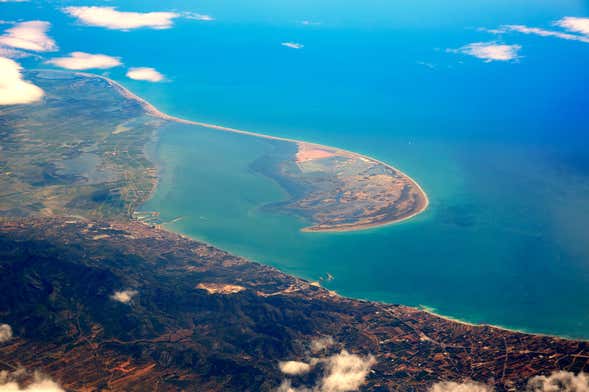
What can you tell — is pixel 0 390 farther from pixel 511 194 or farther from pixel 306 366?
pixel 511 194

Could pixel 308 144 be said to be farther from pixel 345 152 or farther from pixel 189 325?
pixel 189 325

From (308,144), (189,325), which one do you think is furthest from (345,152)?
(189,325)

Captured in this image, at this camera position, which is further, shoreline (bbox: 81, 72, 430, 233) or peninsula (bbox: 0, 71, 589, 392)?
shoreline (bbox: 81, 72, 430, 233)

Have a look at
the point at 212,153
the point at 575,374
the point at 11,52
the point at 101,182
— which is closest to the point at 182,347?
the point at 575,374

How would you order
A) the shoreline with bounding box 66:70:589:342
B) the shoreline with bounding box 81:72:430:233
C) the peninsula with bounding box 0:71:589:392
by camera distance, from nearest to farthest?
1. the peninsula with bounding box 0:71:589:392
2. the shoreline with bounding box 66:70:589:342
3. the shoreline with bounding box 81:72:430:233

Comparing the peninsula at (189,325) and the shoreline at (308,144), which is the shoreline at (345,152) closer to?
the shoreline at (308,144)

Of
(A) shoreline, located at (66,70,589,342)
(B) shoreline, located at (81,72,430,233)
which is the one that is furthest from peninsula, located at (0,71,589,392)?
(B) shoreline, located at (81,72,430,233)

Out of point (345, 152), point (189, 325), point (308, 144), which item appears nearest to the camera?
point (189, 325)

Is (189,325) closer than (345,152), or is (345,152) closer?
(189,325)

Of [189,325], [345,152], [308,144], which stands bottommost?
[189,325]

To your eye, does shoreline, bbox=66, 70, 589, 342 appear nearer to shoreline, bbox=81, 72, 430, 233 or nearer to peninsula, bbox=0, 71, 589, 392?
shoreline, bbox=81, 72, 430, 233

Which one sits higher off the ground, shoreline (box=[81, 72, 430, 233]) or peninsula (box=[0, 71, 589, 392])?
shoreline (box=[81, 72, 430, 233])
